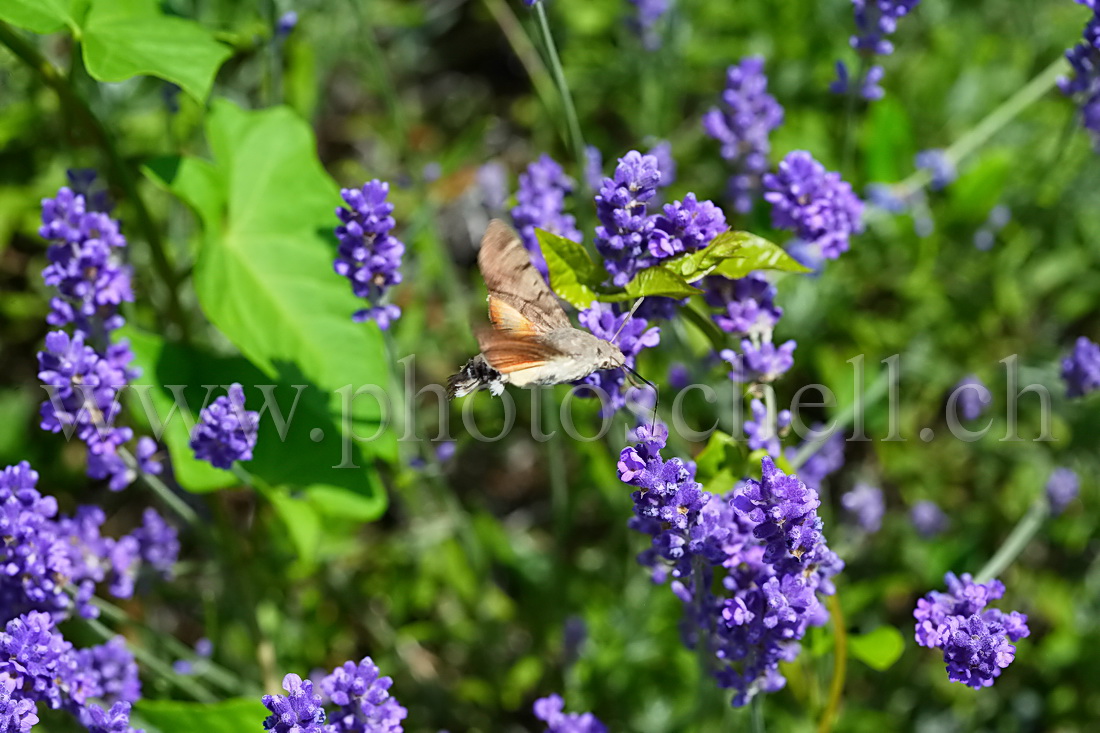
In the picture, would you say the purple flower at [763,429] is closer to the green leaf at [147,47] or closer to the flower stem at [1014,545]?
the flower stem at [1014,545]

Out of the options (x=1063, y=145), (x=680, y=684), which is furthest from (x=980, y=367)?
(x=680, y=684)

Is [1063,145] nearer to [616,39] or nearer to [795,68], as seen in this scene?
[795,68]

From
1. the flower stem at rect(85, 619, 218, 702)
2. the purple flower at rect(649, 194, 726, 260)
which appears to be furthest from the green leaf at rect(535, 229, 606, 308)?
the flower stem at rect(85, 619, 218, 702)

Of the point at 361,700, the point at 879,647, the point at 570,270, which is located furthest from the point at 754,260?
the point at 361,700

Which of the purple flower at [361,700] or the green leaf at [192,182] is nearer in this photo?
the purple flower at [361,700]

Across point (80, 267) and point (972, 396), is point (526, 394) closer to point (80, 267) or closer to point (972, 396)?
point (972, 396)

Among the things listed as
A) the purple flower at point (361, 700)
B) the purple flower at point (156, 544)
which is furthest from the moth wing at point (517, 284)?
the purple flower at point (156, 544)
